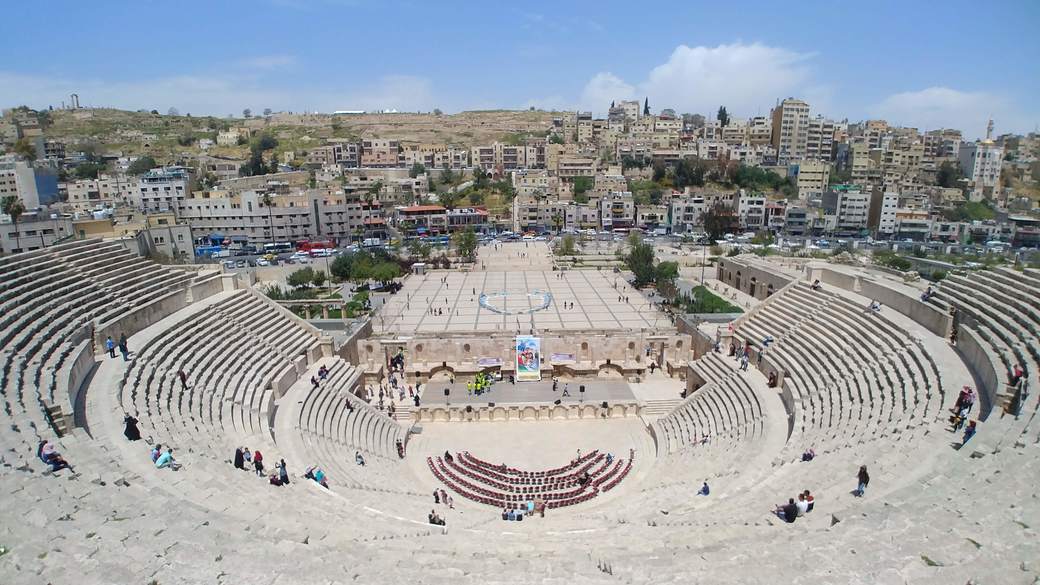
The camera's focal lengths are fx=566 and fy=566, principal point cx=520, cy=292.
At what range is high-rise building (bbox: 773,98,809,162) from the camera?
358 ft

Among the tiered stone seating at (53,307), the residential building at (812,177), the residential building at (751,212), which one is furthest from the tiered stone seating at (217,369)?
the residential building at (812,177)

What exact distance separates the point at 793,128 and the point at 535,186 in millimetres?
56734

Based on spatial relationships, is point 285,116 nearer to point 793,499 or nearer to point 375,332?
point 375,332

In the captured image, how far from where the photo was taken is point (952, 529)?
398 inches

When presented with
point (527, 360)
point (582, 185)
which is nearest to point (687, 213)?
point (582, 185)

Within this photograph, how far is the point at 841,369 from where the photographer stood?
22.0m

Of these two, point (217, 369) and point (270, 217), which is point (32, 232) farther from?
point (270, 217)

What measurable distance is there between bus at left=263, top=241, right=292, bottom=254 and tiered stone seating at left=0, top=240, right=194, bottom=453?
41329 mm

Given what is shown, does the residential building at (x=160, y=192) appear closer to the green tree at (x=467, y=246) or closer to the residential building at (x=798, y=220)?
the green tree at (x=467, y=246)

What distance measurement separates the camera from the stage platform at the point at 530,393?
28.7 meters

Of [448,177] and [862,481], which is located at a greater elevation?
[448,177]

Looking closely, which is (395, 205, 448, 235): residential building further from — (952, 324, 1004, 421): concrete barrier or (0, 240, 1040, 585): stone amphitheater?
(952, 324, 1004, 421): concrete barrier

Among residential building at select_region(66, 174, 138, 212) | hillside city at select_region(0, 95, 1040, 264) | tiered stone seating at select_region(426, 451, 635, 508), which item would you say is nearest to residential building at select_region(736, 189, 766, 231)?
hillside city at select_region(0, 95, 1040, 264)

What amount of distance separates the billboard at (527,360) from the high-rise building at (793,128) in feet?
315
